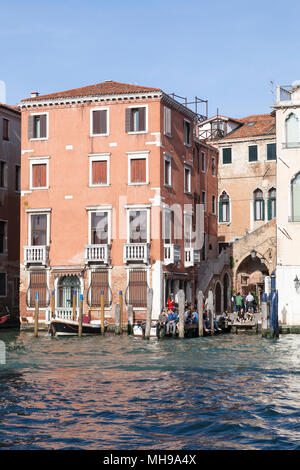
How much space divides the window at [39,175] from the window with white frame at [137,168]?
161 inches

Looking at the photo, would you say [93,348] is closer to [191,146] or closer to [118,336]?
[118,336]

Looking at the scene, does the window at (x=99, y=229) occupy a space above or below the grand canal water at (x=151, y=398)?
above

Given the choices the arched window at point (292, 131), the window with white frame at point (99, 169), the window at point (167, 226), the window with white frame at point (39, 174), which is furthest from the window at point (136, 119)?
the arched window at point (292, 131)

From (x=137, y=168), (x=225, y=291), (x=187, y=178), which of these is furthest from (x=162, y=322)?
(x=225, y=291)

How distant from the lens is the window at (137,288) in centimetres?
3247

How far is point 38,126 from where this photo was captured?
34.9 m

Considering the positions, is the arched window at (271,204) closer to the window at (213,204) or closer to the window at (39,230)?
the window at (213,204)

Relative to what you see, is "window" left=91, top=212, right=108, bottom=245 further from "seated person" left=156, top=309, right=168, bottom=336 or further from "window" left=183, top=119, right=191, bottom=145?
"window" left=183, top=119, right=191, bottom=145

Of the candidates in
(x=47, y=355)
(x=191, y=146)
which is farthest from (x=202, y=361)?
(x=191, y=146)

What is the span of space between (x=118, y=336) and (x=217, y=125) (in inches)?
792

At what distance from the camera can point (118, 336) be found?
30.3 metres

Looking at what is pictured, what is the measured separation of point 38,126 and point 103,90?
138 inches

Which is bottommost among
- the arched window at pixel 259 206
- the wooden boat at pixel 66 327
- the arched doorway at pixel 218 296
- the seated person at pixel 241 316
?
the wooden boat at pixel 66 327

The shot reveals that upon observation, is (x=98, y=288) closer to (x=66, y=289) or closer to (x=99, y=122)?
(x=66, y=289)
